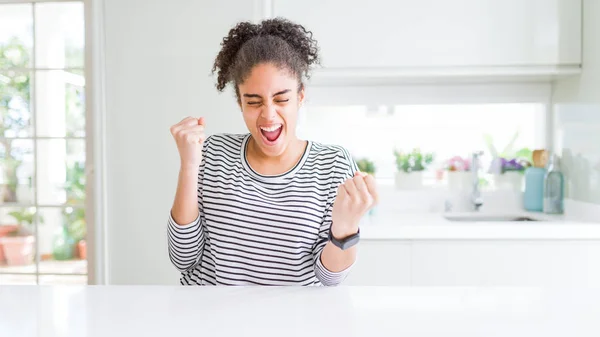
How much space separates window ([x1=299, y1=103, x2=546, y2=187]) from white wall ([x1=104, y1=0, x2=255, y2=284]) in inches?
26.0

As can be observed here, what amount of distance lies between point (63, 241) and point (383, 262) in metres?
1.65

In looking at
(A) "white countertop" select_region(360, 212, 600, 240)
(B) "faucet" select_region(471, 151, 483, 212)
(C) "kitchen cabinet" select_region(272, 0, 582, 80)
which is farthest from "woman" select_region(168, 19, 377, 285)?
(B) "faucet" select_region(471, 151, 483, 212)

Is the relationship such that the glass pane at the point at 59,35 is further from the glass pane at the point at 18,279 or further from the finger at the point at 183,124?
the finger at the point at 183,124

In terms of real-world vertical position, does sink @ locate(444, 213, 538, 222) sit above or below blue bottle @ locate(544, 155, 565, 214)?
below

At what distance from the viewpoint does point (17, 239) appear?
296cm

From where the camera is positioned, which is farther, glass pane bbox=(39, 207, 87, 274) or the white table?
glass pane bbox=(39, 207, 87, 274)

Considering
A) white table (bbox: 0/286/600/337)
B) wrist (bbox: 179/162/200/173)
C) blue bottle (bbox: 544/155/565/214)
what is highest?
wrist (bbox: 179/162/200/173)

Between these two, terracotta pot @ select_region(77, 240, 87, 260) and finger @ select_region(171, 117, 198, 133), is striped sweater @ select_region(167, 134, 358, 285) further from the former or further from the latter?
terracotta pot @ select_region(77, 240, 87, 260)

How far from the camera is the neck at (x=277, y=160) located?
131 centimetres

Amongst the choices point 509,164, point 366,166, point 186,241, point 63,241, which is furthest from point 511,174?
point 63,241

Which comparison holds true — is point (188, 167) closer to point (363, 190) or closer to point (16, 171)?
point (363, 190)

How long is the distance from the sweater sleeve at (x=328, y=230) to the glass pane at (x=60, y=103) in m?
1.94

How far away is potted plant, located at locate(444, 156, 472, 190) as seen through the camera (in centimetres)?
293

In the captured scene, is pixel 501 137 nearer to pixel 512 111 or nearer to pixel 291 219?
pixel 512 111
